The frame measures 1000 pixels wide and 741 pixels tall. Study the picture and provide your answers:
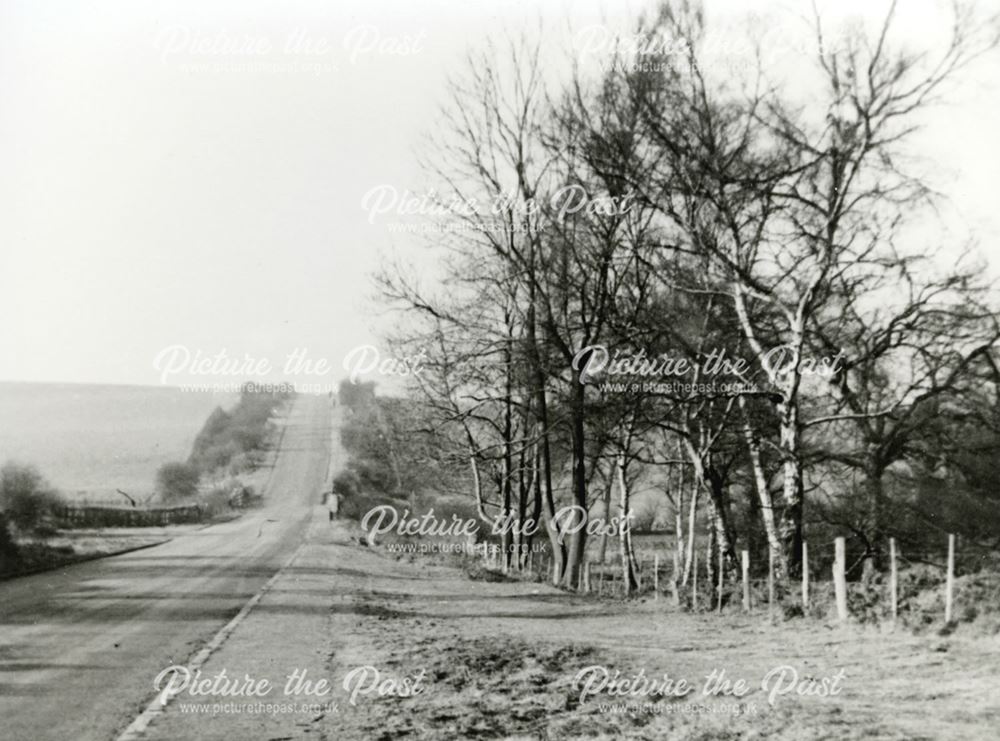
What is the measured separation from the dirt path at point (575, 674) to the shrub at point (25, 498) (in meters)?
14.3

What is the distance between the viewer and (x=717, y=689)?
7.50 m

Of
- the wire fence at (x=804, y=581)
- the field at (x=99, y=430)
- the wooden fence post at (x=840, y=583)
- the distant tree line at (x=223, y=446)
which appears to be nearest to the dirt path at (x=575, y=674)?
the wooden fence post at (x=840, y=583)

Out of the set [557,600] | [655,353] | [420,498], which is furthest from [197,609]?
[420,498]

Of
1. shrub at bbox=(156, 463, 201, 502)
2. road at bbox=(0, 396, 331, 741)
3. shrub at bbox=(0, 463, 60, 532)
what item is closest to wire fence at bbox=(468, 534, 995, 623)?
road at bbox=(0, 396, 331, 741)

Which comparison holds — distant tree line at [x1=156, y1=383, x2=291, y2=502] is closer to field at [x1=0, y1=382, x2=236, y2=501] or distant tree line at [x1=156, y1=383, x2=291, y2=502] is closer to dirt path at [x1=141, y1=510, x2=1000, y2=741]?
field at [x1=0, y1=382, x2=236, y2=501]

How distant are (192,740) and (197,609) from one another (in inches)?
334

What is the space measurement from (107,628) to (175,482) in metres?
54.3

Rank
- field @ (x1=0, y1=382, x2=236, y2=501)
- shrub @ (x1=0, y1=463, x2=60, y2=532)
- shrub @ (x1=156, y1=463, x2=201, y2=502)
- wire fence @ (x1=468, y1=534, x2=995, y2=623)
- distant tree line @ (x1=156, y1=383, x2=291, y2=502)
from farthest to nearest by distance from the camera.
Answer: distant tree line @ (x1=156, y1=383, x2=291, y2=502), shrub @ (x1=156, y1=463, x2=201, y2=502), field @ (x1=0, y1=382, x2=236, y2=501), shrub @ (x1=0, y1=463, x2=60, y2=532), wire fence @ (x1=468, y1=534, x2=995, y2=623)

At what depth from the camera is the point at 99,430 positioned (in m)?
71.4

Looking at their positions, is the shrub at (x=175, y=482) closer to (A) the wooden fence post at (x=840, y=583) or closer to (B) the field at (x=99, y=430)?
(B) the field at (x=99, y=430)

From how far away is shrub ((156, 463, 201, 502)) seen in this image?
61.2 metres

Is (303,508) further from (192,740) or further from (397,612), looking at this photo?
(192,740)

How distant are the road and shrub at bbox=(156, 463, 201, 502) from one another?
32.7 metres

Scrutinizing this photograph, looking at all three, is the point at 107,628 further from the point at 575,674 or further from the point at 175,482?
the point at 175,482
